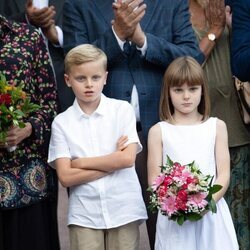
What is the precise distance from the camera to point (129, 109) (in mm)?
4410

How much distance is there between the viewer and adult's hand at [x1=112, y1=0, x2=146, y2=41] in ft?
14.4

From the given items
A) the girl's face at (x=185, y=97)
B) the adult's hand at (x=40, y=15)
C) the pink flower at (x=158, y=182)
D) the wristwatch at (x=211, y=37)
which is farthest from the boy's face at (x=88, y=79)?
the wristwatch at (x=211, y=37)

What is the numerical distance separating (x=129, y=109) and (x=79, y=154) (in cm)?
37

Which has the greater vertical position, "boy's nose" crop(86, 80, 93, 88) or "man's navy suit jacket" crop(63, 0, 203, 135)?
"man's navy suit jacket" crop(63, 0, 203, 135)

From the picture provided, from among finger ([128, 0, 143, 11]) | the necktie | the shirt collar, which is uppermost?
finger ([128, 0, 143, 11])

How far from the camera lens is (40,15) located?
492 centimetres

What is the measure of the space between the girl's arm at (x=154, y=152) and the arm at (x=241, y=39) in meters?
0.56

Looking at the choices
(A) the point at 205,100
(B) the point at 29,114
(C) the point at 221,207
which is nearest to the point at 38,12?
(B) the point at 29,114

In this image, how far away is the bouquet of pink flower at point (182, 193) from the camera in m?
4.04

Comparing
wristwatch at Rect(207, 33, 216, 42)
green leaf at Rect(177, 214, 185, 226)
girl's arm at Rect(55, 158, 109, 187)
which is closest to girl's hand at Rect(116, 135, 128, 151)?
girl's arm at Rect(55, 158, 109, 187)

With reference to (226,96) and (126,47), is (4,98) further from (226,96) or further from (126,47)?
(226,96)

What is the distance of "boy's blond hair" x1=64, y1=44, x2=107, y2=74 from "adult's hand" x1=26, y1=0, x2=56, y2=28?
618mm

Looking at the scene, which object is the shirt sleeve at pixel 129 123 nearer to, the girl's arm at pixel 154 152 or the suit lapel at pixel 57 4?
the girl's arm at pixel 154 152

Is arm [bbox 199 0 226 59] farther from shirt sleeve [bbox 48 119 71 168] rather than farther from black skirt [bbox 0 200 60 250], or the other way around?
black skirt [bbox 0 200 60 250]
